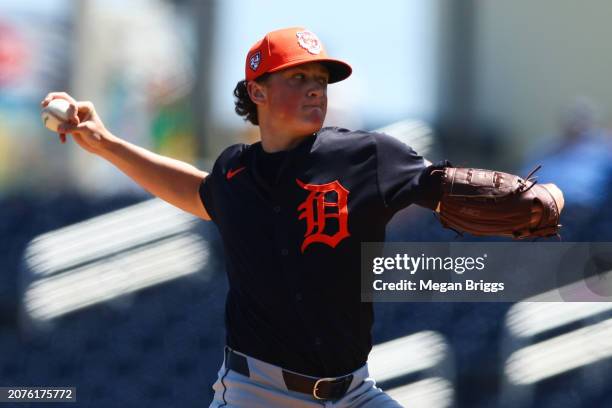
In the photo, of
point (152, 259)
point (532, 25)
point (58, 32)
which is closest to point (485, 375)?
point (152, 259)

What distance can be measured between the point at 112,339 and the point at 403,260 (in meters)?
1.24

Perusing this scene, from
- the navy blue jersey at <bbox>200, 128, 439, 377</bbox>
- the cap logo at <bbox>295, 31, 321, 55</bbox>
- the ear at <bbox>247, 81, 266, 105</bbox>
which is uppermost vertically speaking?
the cap logo at <bbox>295, 31, 321, 55</bbox>

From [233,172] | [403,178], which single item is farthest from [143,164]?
[403,178]

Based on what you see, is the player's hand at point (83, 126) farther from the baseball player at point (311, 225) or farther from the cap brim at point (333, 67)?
the cap brim at point (333, 67)

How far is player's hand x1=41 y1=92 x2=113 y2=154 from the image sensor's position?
11.5 ft

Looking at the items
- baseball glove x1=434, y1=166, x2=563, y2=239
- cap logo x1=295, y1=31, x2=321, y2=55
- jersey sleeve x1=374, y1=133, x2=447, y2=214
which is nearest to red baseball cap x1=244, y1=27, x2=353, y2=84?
cap logo x1=295, y1=31, x2=321, y2=55

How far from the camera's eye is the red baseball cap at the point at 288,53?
3227 mm

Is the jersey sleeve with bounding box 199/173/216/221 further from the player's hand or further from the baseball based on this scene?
the baseball

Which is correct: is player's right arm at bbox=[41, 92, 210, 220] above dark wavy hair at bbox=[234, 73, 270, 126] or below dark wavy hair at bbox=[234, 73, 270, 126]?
below

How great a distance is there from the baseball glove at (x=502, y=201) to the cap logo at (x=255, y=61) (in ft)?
2.18

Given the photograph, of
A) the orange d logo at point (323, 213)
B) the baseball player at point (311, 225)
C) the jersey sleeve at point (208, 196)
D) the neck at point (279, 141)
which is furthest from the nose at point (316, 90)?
the jersey sleeve at point (208, 196)

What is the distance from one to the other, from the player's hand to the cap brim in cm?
65

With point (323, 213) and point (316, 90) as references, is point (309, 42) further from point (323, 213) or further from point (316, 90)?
point (323, 213)

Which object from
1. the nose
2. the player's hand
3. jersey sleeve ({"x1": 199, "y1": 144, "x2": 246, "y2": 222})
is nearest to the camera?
the nose
